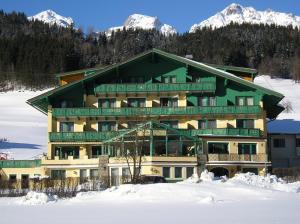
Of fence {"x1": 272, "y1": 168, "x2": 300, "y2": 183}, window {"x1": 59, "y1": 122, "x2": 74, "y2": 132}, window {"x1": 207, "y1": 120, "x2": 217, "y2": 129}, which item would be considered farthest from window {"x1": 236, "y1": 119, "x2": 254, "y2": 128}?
window {"x1": 59, "y1": 122, "x2": 74, "y2": 132}

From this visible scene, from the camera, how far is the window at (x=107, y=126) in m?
53.3

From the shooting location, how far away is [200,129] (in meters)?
51.0

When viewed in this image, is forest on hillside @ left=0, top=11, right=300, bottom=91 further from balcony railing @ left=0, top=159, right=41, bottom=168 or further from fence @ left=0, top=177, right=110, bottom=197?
fence @ left=0, top=177, right=110, bottom=197

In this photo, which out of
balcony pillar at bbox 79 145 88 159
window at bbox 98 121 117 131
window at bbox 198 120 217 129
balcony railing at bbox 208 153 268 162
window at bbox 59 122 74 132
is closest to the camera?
balcony railing at bbox 208 153 268 162

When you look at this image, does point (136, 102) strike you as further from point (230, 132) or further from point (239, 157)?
point (239, 157)

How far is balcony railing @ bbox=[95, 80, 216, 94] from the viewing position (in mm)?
52438

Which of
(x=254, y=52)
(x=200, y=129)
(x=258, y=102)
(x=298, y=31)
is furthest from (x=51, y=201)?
(x=298, y=31)

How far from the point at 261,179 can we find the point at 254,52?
142m

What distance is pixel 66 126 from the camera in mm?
53438

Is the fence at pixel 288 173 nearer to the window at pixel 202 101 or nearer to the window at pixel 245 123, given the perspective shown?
the window at pixel 245 123

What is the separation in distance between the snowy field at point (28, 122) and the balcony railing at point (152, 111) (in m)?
8.38

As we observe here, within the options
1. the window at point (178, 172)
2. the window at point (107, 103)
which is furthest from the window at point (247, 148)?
the window at point (107, 103)

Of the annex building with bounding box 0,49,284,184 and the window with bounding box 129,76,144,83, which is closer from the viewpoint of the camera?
the annex building with bounding box 0,49,284,184

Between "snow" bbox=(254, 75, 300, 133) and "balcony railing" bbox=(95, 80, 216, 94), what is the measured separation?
9.73 m
